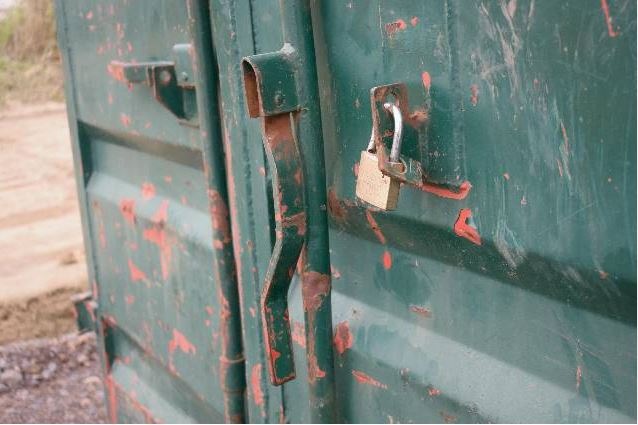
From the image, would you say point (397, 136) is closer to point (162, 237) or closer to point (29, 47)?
point (162, 237)

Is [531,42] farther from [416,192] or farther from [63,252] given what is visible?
[63,252]

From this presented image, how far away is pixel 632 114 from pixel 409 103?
0.31 metres

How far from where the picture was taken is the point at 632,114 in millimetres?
790

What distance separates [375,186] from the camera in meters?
1.03

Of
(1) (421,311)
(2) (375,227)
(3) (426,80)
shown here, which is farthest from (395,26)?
(1) (421,311)

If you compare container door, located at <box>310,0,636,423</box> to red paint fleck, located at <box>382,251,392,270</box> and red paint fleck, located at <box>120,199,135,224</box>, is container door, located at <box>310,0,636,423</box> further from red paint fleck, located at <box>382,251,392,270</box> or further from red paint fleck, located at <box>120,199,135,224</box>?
red paint fleck, located at <box>120,199,135,224</box>

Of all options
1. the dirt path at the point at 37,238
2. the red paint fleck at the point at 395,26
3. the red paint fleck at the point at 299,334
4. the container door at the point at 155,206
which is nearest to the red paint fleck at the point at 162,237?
the container door at the point at 155,206

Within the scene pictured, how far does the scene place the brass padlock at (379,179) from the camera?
3.25 ft

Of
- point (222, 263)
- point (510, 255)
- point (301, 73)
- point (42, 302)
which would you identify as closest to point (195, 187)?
point (222, 263)

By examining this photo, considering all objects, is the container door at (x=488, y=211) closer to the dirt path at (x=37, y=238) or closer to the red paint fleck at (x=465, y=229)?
the red paint fleck at (x=465, y=229)

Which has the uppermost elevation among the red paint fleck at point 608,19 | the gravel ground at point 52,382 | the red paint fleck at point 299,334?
the red paint fleck at point 608,19

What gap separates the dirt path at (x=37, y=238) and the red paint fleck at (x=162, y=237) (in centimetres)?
229

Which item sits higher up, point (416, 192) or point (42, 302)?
point (416, 192)

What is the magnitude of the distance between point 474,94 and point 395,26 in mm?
153
